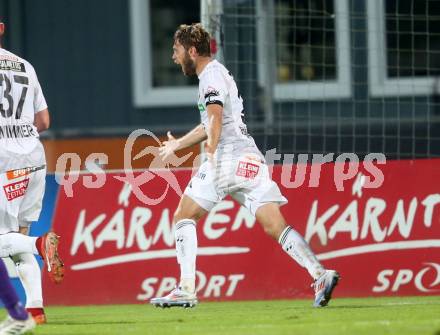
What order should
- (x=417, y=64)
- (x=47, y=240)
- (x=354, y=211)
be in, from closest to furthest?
1. (x=47, y=240)
2. (x=354, y=211)
3. (x=417, y=64)

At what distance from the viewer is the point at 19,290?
11992mm

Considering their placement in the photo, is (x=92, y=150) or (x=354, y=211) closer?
(x=354, y=211)

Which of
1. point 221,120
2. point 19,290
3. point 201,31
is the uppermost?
point 201,31

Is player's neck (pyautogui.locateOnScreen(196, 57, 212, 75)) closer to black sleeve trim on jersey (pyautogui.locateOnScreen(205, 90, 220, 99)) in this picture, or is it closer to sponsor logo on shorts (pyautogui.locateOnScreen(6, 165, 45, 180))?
black sleeve trim on jersey (pyautogui.locateOnScreen(205, 90, 220, 99))

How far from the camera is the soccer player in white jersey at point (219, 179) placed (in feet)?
32.3

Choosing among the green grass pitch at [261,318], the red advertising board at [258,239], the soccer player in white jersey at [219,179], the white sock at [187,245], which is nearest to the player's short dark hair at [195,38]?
the soccer player in white jersey at [219,179]

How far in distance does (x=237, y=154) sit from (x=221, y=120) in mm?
416

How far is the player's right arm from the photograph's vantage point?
9.66m

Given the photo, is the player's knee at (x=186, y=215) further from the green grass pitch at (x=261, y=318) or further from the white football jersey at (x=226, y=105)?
the green grass pitch at (x=261, y=318)

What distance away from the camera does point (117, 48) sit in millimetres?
19281

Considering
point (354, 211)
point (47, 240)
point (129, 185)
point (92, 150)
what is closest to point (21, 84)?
point (47, 240)

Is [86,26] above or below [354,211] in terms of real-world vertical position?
above

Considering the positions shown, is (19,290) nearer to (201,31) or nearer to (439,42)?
(201,31)

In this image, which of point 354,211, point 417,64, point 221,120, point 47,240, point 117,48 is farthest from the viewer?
point 117,48
